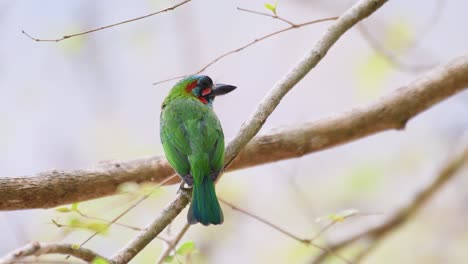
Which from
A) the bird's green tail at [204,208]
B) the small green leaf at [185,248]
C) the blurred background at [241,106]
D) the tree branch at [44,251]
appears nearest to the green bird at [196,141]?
the bird's green tail at [204,208]

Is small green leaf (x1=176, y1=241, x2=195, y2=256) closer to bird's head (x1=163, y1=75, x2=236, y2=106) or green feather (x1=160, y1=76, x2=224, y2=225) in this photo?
green feather (x1=160, y1=76, x2=224, y2=225)

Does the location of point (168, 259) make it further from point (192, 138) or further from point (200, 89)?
point (200, 89)

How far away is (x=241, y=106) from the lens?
6.25 meters

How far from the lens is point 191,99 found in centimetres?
367

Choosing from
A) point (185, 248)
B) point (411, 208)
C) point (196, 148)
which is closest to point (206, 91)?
point (196, 148)

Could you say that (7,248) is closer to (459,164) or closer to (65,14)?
(65,14)

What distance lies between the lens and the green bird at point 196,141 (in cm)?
279

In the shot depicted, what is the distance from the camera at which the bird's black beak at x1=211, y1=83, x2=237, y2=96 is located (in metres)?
3.75

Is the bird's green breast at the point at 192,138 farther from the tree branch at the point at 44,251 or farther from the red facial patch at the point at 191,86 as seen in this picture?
the tree branch at the point at 44,251

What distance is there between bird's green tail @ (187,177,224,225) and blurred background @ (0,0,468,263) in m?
2.65

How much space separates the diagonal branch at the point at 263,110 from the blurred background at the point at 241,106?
7.57 feet

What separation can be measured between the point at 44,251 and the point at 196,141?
1.11 m

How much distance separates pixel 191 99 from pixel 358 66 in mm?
2827

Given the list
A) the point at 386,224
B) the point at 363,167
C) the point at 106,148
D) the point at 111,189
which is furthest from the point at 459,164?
the point at 106,148
